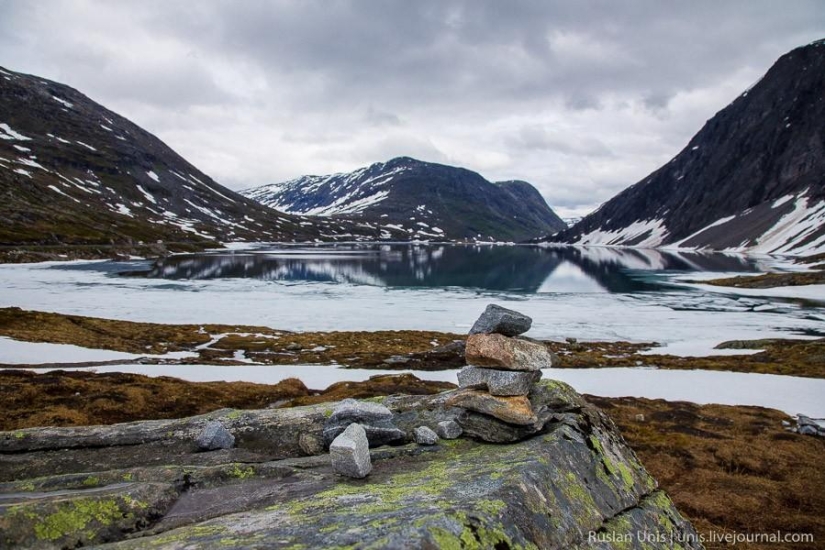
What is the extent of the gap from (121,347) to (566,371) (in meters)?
36.3

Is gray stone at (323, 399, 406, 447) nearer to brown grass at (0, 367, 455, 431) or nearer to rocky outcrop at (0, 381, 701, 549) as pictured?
rocky outcrop at (0, 381, 701, 549)

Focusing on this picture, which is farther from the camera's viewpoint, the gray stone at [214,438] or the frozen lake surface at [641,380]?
the frozen lake surface at [641,380]

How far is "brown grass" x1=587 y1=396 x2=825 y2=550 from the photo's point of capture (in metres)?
13.8

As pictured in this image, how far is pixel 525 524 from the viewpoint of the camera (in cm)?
599

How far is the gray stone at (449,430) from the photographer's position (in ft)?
30.8

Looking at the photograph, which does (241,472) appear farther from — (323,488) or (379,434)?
(379,434)

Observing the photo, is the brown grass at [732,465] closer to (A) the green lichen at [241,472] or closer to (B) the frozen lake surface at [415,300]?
(A) the green lichen at [241,472]

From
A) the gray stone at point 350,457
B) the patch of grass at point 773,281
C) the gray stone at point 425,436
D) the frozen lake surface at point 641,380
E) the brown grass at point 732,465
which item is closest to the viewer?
the gray stone at point 350,457

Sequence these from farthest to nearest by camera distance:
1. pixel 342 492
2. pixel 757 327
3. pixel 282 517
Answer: pixel 757 327 < pixel 342 492 < pixel 282 517

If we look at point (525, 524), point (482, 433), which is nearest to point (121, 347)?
point (482, 433)

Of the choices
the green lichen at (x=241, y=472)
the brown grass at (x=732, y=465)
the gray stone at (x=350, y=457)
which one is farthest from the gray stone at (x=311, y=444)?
the brown grass at (x=732, y=465)

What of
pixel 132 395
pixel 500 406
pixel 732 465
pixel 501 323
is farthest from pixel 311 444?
pixel 132 395

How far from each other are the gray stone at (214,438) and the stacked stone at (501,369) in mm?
4769

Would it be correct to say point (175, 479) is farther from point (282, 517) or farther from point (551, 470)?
point (551, 470)
